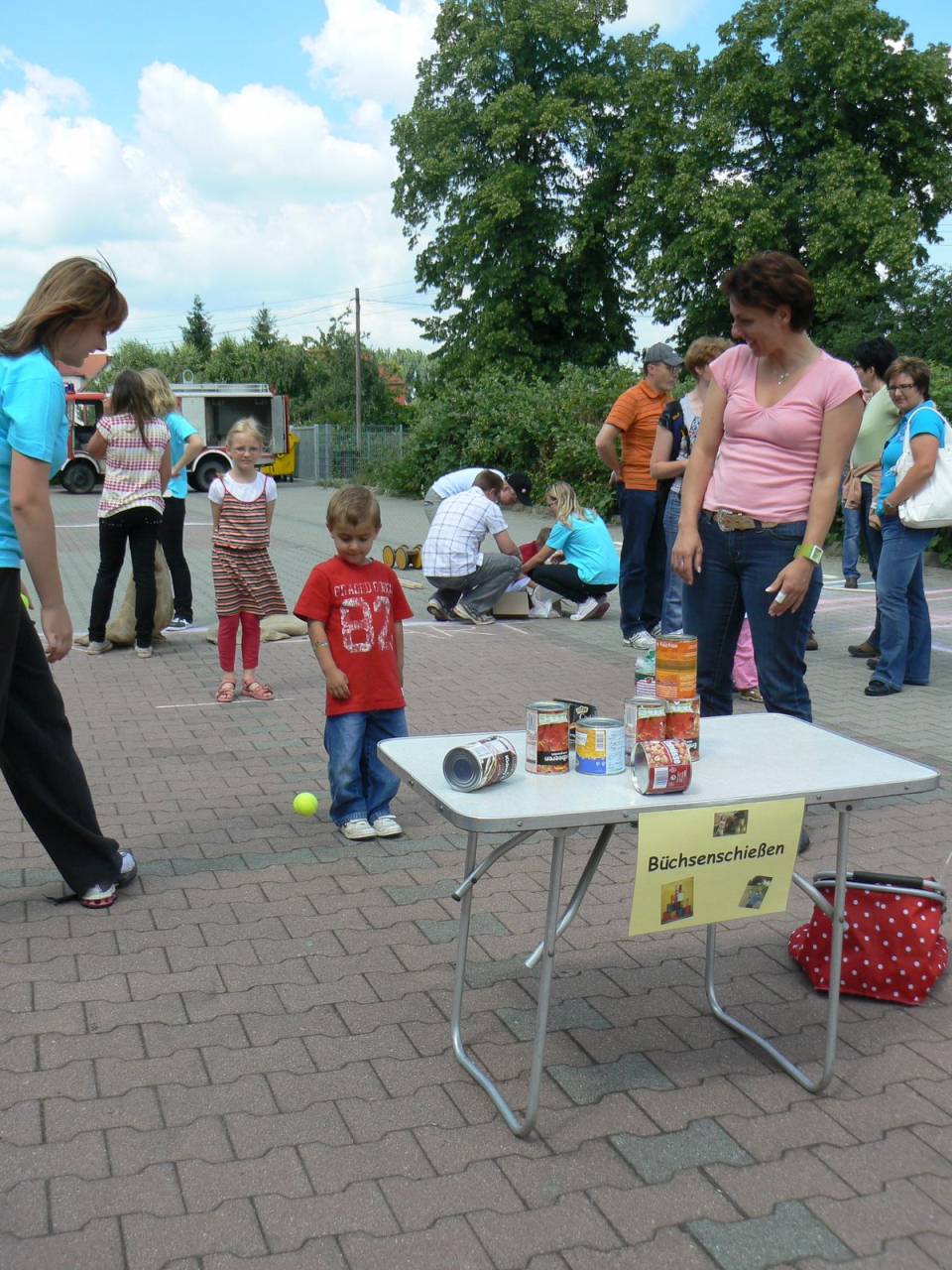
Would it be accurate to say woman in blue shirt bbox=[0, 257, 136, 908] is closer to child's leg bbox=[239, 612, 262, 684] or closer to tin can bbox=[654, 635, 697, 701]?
tin can bbox=[654, 635, 697, 701]

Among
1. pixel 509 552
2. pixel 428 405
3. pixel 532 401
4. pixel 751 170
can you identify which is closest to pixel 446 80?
pixel 751 170

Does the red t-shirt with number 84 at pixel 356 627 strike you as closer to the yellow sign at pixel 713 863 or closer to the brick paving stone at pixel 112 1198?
the yellow sign at pixel 713 863

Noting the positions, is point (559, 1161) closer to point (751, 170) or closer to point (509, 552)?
point (509, 552)

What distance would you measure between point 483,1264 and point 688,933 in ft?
5.94

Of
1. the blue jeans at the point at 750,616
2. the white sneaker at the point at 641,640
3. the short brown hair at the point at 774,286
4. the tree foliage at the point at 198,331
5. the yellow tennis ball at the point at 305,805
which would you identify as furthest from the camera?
the tree foliage at the point at 198,331

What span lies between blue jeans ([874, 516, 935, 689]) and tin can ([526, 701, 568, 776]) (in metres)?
5.24

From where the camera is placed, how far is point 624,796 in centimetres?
278

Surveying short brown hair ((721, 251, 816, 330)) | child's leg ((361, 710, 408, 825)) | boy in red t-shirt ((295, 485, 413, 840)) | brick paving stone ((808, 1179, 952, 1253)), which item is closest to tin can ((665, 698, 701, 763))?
brick paving stone ((808, 1179, 952, 1253))

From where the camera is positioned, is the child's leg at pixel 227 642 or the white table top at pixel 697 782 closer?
the white table top at pixel 697 782

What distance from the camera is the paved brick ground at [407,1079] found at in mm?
2508

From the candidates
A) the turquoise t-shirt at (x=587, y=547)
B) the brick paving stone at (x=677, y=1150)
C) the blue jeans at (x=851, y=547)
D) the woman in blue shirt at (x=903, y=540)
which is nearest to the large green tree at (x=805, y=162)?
the blue jeans at (x=851, y=547)

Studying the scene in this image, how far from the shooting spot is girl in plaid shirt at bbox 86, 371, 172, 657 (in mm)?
8336

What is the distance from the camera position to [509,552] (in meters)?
10.5

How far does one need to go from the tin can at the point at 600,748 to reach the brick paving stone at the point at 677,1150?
0.80 meters
